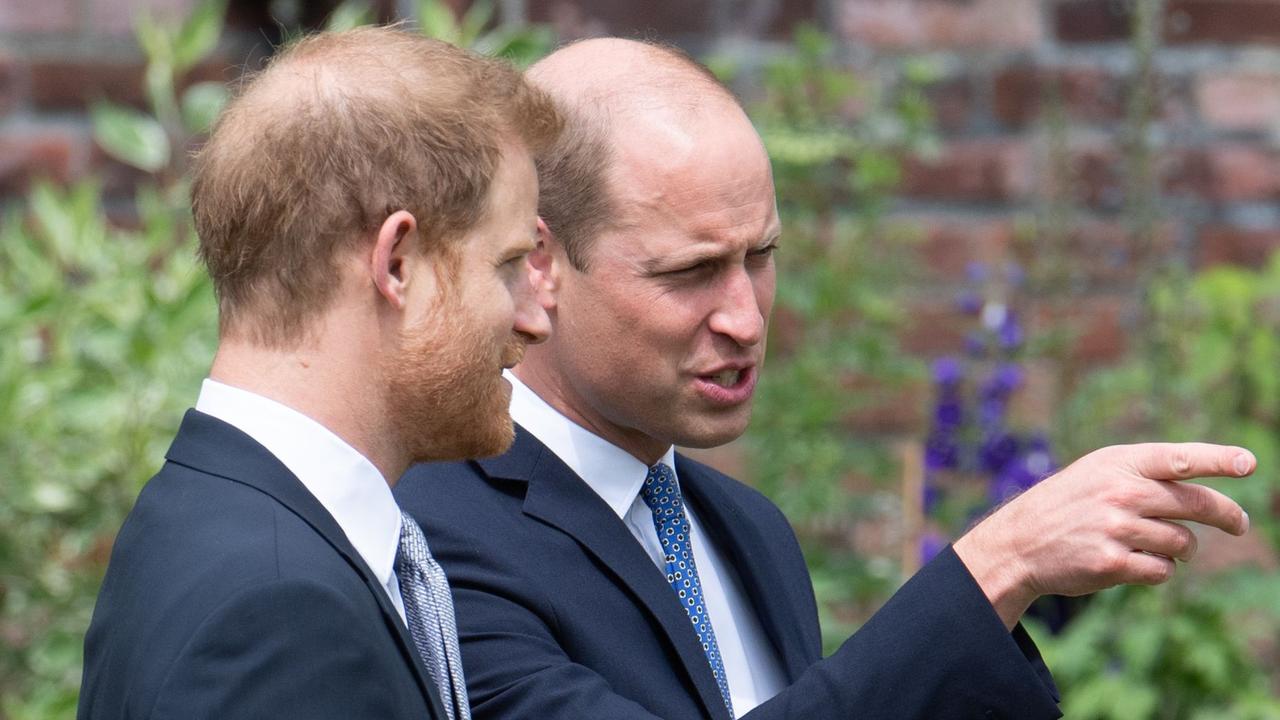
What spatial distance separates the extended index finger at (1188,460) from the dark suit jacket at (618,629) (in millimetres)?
196

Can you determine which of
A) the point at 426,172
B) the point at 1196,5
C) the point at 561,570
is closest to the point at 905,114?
the point at 1196,5

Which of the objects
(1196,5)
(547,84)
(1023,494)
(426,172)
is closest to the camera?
(426,172)

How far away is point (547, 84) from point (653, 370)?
1.20 ft

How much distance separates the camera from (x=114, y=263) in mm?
3238

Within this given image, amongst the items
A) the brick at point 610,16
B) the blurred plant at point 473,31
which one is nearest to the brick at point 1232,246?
the brick at point 610,16

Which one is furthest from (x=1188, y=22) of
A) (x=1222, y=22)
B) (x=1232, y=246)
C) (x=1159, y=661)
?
(x=1159, y=661)

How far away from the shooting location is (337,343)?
54.7 inches

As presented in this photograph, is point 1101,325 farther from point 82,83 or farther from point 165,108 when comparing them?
point 82,83

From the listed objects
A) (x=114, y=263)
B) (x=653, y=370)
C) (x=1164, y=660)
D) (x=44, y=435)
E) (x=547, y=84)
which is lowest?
(x=1164, y=660)

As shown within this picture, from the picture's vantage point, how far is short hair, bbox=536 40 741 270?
1.96m

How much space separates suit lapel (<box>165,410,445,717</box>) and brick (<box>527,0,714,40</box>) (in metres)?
2.42

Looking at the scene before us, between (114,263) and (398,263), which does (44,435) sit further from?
(398,263)

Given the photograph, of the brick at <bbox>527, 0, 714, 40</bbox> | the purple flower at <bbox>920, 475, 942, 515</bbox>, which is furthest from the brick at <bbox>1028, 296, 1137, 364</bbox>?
the brick at <bbox>527, 0, 714, 40</bbox>

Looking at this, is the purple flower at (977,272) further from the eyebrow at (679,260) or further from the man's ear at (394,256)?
the man's ear at (394,256)
